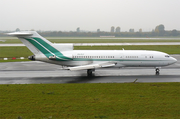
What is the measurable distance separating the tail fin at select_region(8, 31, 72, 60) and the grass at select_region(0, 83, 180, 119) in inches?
313

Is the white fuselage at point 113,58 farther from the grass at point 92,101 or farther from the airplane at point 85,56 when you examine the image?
the grass at point 92,101

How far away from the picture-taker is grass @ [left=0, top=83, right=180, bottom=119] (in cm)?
1306

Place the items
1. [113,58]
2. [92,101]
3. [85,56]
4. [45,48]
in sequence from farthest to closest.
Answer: [85,56], [113,58], [45,48], [92,101]

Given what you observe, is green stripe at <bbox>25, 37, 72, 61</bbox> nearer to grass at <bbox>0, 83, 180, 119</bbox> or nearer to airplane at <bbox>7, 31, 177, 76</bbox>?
airplane at <bbox>7, 31, 177, 76</bbox>

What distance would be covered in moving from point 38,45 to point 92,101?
14.7 m

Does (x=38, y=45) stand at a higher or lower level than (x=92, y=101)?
higher

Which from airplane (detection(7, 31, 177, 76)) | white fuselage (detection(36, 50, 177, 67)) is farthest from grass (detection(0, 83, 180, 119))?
white fuselage (detection(36, 50, 177, 67))

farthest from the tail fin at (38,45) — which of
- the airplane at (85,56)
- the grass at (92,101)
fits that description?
the grass at (92,101)

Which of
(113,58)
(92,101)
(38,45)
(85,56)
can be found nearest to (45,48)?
(38,45)

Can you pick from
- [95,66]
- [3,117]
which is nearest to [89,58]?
[95,66]

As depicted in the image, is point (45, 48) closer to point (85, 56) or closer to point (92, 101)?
point (85, 56)

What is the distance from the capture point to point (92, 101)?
15.8 meters

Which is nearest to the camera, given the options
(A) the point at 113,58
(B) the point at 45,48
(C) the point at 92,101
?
(C) the point at 92,101

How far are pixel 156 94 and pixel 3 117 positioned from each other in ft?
37.7
